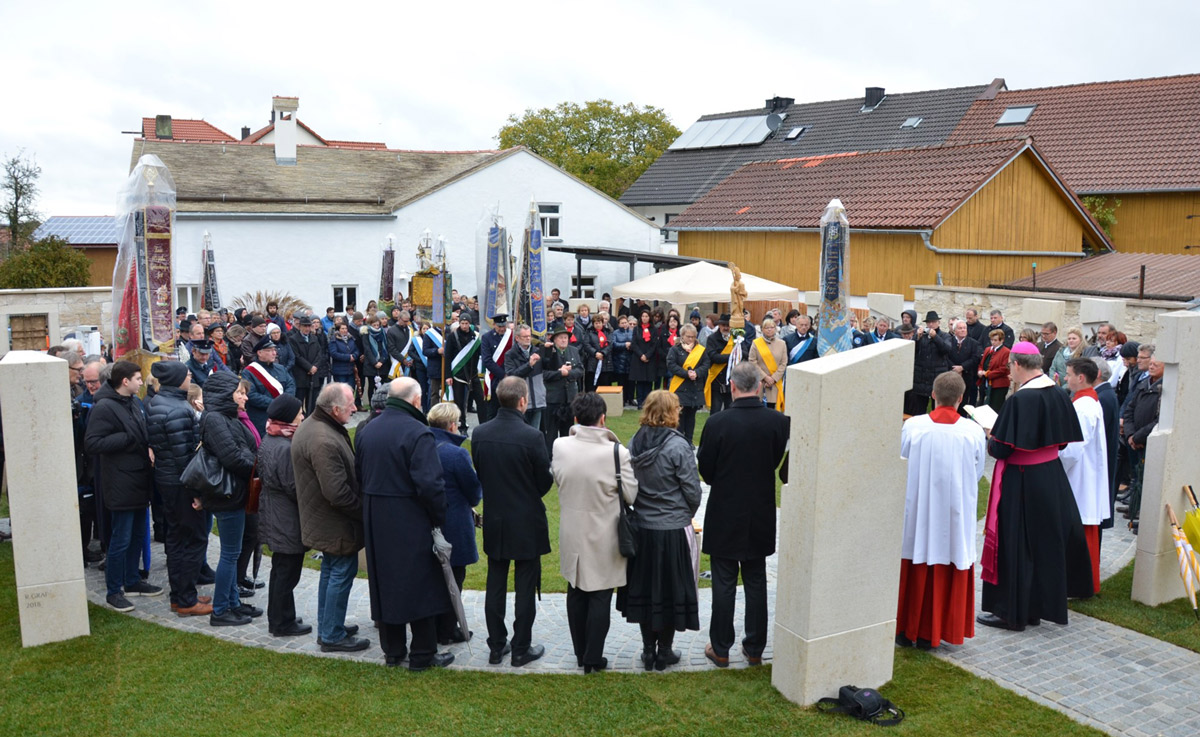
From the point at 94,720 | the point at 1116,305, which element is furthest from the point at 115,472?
the point at 1116,305

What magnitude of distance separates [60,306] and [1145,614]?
1916cm

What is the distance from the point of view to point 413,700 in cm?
562

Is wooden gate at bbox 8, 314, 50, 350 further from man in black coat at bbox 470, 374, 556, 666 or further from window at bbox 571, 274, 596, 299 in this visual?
man in black coat at bbox 470, 374, 556, 666

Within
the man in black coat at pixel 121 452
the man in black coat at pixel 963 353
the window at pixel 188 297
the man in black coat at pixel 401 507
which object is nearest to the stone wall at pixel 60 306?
the window at pixel 188 297

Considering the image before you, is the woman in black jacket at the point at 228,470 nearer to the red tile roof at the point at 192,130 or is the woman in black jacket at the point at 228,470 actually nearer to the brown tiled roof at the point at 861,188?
the brown tiled roof at the point at 861,188

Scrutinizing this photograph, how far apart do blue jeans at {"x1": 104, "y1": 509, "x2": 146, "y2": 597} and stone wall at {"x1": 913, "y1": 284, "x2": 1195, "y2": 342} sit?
1396 centimetres

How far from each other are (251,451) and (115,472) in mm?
1040

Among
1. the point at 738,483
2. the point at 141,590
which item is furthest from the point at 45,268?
the point at 738,483

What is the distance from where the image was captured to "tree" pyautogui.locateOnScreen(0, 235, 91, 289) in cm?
2552

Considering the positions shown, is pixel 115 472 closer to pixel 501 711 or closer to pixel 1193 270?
pixel 501 711

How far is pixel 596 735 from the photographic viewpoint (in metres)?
5.20

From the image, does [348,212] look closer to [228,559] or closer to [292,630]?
[228,559]

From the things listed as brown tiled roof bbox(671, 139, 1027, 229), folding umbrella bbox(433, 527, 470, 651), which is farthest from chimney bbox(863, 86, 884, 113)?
folding umbrella bbox(433, 527, 470, 651)

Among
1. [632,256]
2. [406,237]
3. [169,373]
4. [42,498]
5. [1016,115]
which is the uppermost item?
[1016,115]
